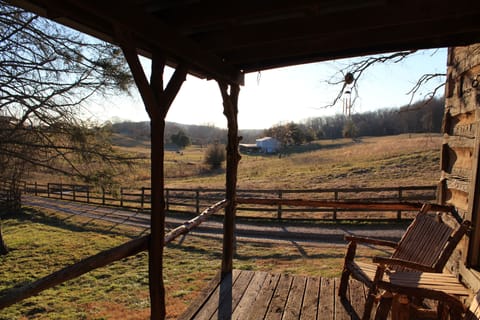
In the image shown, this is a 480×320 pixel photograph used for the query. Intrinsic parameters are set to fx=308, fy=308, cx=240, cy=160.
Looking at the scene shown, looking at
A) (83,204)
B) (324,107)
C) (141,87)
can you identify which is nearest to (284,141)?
(83,204)

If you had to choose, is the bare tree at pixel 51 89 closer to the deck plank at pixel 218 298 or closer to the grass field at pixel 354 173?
the grass field at pixel 354 173

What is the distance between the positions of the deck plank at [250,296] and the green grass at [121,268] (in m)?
1.35

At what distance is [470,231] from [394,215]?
683 cm

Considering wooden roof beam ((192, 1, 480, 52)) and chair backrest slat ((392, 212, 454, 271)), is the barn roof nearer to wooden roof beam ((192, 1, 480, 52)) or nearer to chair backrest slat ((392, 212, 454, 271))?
wooden roof beam ((192, 1, 480, 52))

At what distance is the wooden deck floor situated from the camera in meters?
2.53

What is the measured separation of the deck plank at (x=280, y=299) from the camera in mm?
2518

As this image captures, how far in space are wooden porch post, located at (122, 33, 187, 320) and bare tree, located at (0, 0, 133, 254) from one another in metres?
4.49

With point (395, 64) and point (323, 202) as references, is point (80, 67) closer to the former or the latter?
point (323, 202)

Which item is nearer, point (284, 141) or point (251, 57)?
point (251, 57)

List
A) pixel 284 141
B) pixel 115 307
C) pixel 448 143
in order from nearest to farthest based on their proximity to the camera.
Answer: pixel 448 143 → pixel 115 307 → pixel 284 141

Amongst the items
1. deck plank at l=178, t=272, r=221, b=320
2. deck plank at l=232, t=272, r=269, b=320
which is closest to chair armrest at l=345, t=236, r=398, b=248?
deck plank at l=232, t=272, r=269, b=320

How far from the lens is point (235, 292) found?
294cm

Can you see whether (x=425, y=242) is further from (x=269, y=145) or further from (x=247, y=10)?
(x=269, y=145)

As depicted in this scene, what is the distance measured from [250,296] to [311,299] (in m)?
0.56
